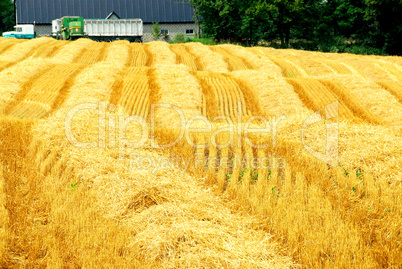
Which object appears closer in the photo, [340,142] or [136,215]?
[136,215]

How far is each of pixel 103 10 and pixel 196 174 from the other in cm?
4331

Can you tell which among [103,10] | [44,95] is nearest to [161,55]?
[44,95]

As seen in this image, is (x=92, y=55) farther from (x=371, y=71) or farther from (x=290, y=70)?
(x=371, y=71)

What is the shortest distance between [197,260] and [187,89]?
8.17 meters

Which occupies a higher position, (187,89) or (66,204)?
(187,89)

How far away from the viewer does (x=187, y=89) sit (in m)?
12.3

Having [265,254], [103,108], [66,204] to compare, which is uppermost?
[103,108]

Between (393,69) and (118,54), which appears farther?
(118,54)

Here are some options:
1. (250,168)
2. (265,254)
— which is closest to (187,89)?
(250,168)

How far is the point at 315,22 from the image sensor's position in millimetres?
37688

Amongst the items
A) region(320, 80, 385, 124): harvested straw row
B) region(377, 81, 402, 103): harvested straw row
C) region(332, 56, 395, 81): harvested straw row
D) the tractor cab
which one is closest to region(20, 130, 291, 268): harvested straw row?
region(320, 80, 385, 124): harvested straw row

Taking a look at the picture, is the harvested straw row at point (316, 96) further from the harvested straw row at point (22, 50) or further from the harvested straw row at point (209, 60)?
the harvested straw row at point (22, 50)

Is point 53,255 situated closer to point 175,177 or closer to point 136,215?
point 136,215

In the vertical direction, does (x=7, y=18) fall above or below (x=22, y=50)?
above
